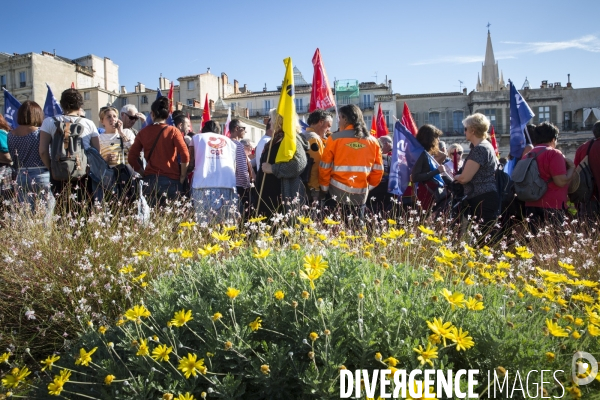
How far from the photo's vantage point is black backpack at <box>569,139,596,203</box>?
653cm

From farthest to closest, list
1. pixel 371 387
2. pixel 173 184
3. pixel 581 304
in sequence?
1. pixel 173 184
2. pixel 581 304
3. pixel 371 387

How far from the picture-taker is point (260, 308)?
93.0 inches

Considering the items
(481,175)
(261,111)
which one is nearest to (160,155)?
(481,175)

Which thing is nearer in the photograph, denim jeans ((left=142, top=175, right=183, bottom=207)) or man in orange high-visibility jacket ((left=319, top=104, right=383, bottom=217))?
man in orange high-visibility jacket ((left=319, top=104, right=383, bottom=217))

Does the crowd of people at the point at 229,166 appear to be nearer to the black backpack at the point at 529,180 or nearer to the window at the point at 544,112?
the black backpack at the point at 529,180

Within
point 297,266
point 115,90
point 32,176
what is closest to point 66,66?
point 115,90

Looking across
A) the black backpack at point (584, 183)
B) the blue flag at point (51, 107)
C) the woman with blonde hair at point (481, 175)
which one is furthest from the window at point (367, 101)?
the woman with blonde hair at point (481, 175)

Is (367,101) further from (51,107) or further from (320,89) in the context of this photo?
(51,107)

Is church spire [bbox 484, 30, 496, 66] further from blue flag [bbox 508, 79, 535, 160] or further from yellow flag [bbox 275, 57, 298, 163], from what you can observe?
yellow flag [bbox 275, 57, 298, 163]

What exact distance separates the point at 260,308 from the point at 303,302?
0.22 m

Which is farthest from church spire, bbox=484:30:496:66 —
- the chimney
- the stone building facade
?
the stone building facade

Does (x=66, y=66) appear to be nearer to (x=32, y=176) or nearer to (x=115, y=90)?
(x=115, y=90)

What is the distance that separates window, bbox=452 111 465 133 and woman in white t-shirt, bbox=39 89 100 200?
4815cm

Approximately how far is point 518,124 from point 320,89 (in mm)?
3633
